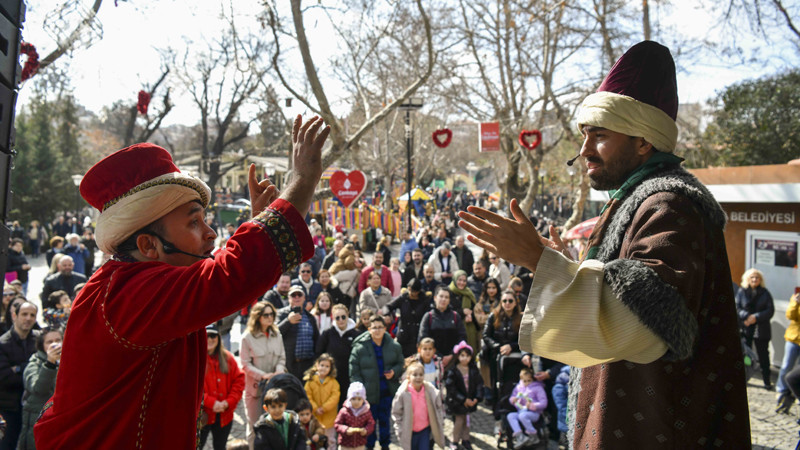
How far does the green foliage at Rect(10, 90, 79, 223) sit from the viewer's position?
25.2 metres

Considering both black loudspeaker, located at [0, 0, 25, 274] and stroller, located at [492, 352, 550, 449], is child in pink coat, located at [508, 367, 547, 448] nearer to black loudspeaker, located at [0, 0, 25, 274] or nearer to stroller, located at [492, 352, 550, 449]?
stroller, located at [492, 352, 550, 449]

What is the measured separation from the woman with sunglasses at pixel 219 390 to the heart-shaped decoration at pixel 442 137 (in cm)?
1198

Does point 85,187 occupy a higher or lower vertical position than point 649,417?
higher

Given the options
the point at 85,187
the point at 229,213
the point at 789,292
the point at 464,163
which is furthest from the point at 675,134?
the point at 464,163

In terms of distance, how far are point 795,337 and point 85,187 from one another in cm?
789

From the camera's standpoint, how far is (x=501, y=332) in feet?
24.3

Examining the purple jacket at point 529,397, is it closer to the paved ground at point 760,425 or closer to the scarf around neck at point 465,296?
the paved ground at point 760,425

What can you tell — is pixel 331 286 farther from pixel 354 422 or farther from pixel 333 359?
pixel 354 422

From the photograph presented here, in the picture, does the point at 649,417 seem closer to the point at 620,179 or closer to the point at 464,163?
the point at 620,179

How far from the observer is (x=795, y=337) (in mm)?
7039

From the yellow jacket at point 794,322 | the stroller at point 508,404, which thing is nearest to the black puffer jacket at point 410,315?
the stroller at point 508,404

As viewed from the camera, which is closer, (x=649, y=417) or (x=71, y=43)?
(x=649, y=417)

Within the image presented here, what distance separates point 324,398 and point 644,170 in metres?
5.03

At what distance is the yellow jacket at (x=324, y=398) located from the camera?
6109 mm
